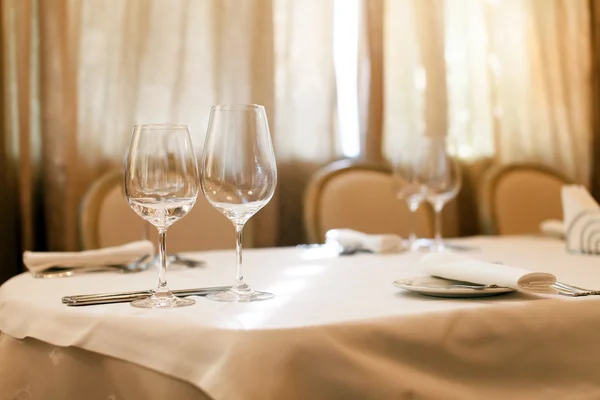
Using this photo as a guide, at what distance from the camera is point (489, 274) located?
985mm

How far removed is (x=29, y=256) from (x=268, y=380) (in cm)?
68

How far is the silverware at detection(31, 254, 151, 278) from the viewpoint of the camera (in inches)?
49.5

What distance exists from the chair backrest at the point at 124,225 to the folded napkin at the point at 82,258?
0.53 meters

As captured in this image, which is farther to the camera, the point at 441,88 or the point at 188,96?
the point at 441,88

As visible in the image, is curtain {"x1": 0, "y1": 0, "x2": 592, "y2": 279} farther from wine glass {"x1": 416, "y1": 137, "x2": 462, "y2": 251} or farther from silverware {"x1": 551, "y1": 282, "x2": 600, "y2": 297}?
silverware {"x1": 551, "y1": 282, "x2": 600, "y2": 297}

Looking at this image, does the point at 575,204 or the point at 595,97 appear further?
the point at 595,97

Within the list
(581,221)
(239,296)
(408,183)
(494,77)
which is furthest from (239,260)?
(494,77)

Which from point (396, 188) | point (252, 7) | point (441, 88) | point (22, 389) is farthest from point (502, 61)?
point (22, 389)

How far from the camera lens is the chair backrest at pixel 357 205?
2264mm

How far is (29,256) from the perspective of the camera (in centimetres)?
127

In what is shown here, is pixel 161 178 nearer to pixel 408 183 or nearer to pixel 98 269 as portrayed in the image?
pixel 98 269

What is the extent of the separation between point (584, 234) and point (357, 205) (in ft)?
3.03

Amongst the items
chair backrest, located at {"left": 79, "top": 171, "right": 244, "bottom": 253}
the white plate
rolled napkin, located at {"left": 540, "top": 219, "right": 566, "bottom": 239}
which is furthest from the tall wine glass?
rolled napkin, located at {"left": 540, "top": 219, "right": 566, "bottom": 239}

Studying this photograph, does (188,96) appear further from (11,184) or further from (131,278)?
(131,278)
